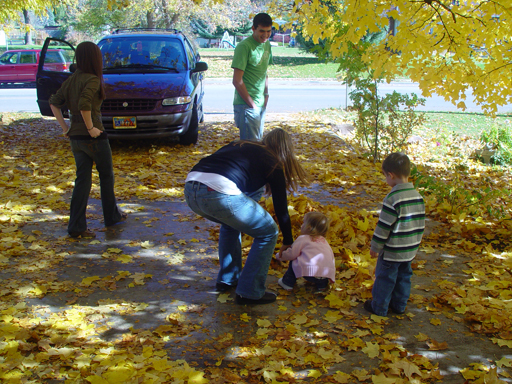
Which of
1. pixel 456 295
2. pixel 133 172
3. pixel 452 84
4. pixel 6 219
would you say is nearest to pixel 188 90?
pixel 133 172

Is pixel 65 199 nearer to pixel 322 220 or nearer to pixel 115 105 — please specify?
pixel 115 105

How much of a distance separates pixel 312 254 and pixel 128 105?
518 centimetres

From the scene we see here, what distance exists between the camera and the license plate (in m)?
7.55

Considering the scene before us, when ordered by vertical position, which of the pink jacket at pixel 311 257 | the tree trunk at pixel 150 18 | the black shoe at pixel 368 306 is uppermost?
the tree trunk at pixel 150 18

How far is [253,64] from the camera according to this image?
5.50 meters

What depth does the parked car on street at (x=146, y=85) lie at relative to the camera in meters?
7.58

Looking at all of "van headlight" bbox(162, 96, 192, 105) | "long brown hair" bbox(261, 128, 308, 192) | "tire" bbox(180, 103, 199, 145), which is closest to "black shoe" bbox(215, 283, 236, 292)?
"long brown hair" bbox(261, 128, 308, 192)

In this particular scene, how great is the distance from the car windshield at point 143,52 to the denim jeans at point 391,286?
6.31 meters

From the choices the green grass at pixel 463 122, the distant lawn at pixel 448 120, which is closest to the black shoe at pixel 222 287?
the distant lawn at pixel 448 120

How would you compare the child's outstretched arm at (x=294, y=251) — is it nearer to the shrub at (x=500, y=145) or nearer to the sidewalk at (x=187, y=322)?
the sidewalk at (x=187, y=322)

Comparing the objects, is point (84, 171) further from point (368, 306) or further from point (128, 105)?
point (128, 105)

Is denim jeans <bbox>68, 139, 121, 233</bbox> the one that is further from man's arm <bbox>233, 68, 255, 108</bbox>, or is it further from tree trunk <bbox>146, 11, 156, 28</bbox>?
tree trunk <bbox>146, 11, 156, 28</bbox>

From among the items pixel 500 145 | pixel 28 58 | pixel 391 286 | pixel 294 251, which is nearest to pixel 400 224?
pixel 391 286

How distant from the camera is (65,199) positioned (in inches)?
229
